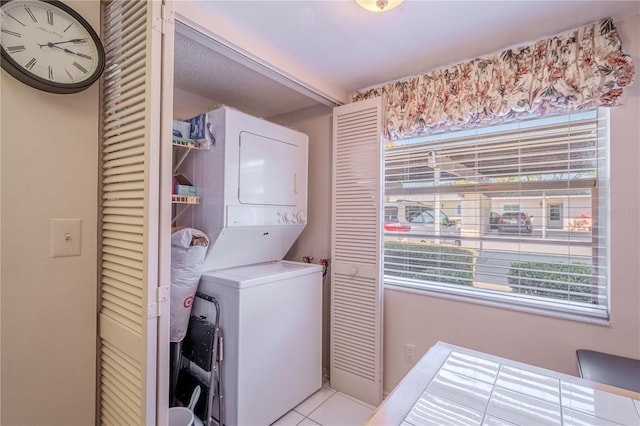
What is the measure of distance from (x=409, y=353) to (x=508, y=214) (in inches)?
46.9

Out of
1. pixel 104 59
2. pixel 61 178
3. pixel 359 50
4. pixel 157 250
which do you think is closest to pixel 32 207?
pixel 61 178

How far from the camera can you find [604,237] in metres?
1.62

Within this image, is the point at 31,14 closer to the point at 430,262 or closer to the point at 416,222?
the point at 416,222

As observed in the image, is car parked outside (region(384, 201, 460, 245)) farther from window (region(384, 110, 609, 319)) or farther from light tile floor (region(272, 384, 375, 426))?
light tile floor (region(272, 384, 375, 426))

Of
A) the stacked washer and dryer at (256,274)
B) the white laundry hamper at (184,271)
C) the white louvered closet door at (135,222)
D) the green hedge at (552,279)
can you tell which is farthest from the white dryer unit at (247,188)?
the green hedge at (552,279)

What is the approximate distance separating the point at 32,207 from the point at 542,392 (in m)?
1.84

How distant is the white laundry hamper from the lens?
1.72 meters

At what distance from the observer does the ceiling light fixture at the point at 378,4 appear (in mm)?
1353

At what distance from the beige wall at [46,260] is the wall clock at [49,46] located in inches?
3.3

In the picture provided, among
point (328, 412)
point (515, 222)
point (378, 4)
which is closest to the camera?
point (378, 4)

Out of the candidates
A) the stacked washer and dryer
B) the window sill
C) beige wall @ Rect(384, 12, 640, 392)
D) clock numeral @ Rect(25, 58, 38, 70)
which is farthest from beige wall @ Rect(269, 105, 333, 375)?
clock numeral @ Rect(25, 58, 38, 70)

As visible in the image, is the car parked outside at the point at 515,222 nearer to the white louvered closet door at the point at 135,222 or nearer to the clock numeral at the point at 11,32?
the white louvered closet door at the point at 135,222

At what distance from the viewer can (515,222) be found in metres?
1.93

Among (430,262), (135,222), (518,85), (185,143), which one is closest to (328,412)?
(430,262)
